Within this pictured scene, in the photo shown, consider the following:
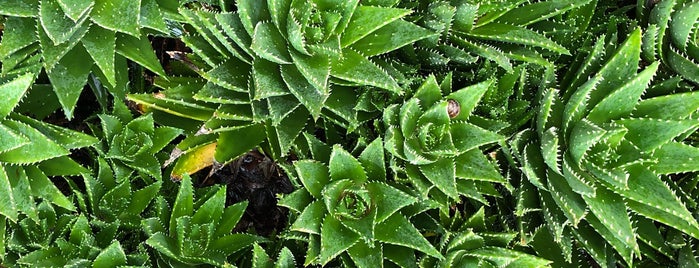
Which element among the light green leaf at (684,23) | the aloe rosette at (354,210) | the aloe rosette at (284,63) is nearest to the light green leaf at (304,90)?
the aloe rosette at (284,63)

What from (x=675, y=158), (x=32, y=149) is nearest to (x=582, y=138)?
(x=675, y=158)

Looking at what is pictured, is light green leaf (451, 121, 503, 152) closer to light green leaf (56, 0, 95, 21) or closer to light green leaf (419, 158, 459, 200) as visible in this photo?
light green leaf (419, 158, 459, 200)

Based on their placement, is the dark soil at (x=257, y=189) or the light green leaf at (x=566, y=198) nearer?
the light green leaf at (x=566, y=198)

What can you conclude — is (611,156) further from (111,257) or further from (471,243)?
(111,257)

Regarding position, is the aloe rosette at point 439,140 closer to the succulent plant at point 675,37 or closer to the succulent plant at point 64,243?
the succulent plant at point 675,37

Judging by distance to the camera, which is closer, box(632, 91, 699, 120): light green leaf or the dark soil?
box(632, 91, 699, 120): light green leaf

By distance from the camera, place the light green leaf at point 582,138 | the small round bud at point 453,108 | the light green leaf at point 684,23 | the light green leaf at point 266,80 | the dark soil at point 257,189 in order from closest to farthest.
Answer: the light green leaf at point 582,138 < the light green leaf at point 266,80 < the small round bud at point 453,108 < the light green leaf at point 684,23 < the dark soil at point 257,189

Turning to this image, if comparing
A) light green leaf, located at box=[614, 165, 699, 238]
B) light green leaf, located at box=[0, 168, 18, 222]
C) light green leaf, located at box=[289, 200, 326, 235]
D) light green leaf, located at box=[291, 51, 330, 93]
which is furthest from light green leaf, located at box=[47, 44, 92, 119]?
light green leaf, located at box=[614, 165, 699, 238]
